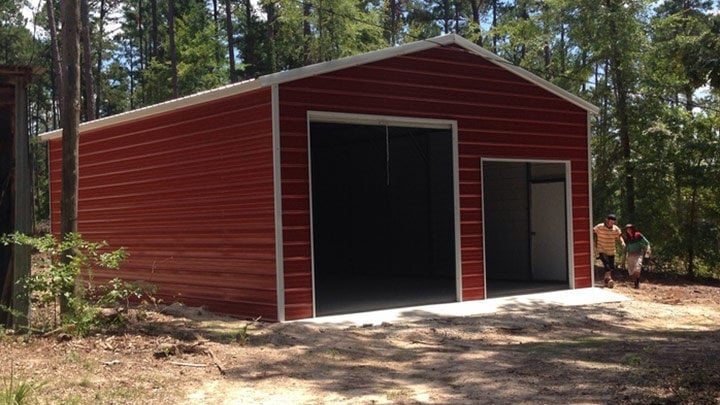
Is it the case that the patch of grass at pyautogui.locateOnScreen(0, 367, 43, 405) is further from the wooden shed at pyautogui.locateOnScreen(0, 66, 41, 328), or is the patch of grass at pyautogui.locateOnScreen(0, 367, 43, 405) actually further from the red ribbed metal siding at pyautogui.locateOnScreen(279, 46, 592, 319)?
the red ribbed metal siding at pyautogui.locateOnScreen(279, 46, 592, 319)

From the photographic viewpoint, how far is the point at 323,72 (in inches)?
410

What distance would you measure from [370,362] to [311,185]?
580 cm

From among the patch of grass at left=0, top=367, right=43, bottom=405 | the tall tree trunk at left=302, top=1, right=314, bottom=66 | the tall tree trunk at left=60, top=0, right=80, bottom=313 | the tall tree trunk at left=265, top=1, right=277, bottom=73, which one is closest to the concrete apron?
the tall tree trunk at left=60, top=0, right=80, bottom=313

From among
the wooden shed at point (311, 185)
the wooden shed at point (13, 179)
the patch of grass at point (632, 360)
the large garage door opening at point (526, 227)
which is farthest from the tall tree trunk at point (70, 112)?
the large garage door opening at point (526, 227)

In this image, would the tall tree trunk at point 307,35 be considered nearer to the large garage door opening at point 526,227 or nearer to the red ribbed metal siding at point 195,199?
the large garage door opening at point 526,227

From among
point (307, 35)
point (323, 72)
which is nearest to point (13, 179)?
point (323, 72)

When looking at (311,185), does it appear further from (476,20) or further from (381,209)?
(476,20)

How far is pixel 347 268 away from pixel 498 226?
4907mm

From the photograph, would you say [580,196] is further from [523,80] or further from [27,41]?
[27,41]

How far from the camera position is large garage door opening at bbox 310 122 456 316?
16500mm

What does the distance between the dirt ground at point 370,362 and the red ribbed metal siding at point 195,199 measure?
668 mm

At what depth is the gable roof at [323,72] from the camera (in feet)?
32.9

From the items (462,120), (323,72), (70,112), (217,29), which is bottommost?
(70,112)

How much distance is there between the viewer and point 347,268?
19469 mm
